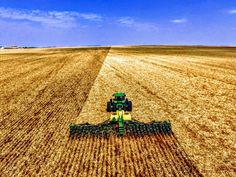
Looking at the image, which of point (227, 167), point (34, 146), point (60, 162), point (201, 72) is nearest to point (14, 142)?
point (34, 146)

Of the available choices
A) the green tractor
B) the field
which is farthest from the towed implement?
the green tractor

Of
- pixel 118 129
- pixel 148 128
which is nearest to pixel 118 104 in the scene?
pixel 118 129

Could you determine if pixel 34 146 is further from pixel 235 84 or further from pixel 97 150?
pixel 235 84

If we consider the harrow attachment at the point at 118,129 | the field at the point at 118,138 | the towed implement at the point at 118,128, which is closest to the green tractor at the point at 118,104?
the field at the point at 118,138

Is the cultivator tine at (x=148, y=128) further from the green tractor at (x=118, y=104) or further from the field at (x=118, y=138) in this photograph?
the green tractor at (x=118, y=104)

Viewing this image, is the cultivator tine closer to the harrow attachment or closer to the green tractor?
the harrow attachment

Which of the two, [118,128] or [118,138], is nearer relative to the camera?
[118,138]

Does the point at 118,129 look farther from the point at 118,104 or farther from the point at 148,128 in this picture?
the point at 118,104

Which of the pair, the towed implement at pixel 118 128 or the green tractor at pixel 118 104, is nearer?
the towed implement at pixel 118 128

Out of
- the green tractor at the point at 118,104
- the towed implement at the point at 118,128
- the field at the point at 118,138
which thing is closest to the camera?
the field at the point at 118,138
